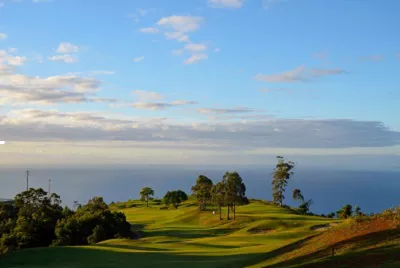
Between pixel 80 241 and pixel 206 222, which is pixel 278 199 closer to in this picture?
pixel 206 222

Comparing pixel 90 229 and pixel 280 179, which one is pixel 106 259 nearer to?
pixel 90 229

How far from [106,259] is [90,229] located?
34.9 m

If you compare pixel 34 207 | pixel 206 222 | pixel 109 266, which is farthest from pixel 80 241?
pixel 109 266

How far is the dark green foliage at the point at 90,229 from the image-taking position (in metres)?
61.3

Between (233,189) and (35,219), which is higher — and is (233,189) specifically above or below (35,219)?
above

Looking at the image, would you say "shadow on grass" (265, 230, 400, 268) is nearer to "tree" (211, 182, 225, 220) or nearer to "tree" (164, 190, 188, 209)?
"tree" (211, 182, 225, 220)

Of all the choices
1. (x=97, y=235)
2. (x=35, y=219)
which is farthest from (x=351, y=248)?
(x=35, y=219)

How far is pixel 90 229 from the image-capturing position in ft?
211

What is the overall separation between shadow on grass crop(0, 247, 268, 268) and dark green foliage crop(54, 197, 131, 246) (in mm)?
25472

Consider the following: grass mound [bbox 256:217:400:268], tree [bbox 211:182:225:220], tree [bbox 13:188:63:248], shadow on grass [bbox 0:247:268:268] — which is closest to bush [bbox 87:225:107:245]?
tree [bbox 13:188:63:248]

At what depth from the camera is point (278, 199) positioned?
3999 inches

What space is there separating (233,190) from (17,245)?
3567 cm

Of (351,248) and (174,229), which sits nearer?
(351,248)

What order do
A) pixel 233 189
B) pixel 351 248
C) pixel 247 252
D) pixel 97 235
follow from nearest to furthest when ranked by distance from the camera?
pixel 351 248 < pixel 247 252 < pixel 97 235 < pixel 233 189
